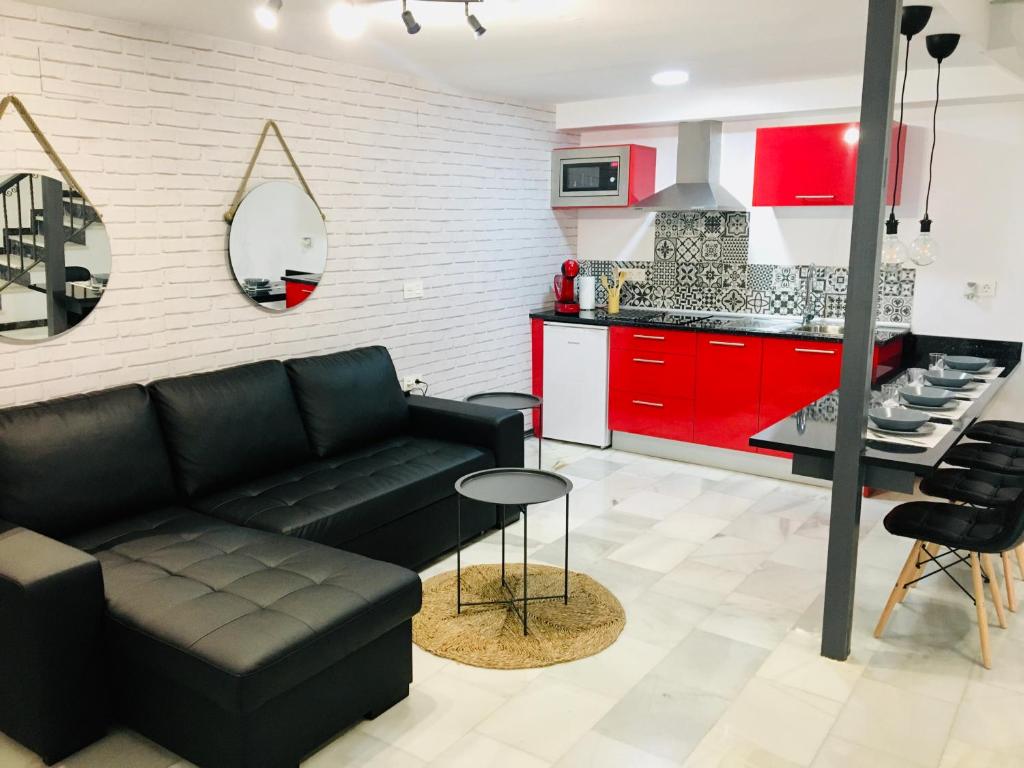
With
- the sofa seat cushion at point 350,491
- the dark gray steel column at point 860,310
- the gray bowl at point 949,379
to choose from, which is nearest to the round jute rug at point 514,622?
the sofa seat cushion at point 350,491

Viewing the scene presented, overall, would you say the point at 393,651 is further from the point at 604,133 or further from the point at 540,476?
the point at 604,133

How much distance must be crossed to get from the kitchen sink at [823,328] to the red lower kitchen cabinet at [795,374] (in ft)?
0.49

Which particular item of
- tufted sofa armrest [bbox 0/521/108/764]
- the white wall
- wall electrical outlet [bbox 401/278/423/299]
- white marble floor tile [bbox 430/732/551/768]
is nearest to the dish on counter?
the white wall

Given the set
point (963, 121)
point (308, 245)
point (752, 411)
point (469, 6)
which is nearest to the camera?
point (469, 6)

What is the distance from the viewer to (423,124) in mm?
5059

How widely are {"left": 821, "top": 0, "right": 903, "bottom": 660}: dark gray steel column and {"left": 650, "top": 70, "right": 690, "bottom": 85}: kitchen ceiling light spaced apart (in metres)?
1.93

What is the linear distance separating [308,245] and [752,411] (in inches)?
114

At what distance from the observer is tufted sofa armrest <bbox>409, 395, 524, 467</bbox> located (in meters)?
4.38

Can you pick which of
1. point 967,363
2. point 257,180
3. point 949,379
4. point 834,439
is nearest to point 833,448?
point 834,439

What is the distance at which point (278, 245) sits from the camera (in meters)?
4.24

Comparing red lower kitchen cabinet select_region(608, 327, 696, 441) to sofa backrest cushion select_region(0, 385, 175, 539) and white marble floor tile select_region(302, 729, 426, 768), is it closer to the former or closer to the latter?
sofa backrest cushion select_region(0, 385, 175, 539)

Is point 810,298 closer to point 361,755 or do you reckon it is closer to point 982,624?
point 982,624

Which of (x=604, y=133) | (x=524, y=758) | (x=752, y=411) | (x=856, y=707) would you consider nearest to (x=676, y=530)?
(x=752, y=411)

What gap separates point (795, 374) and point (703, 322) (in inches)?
29.2
